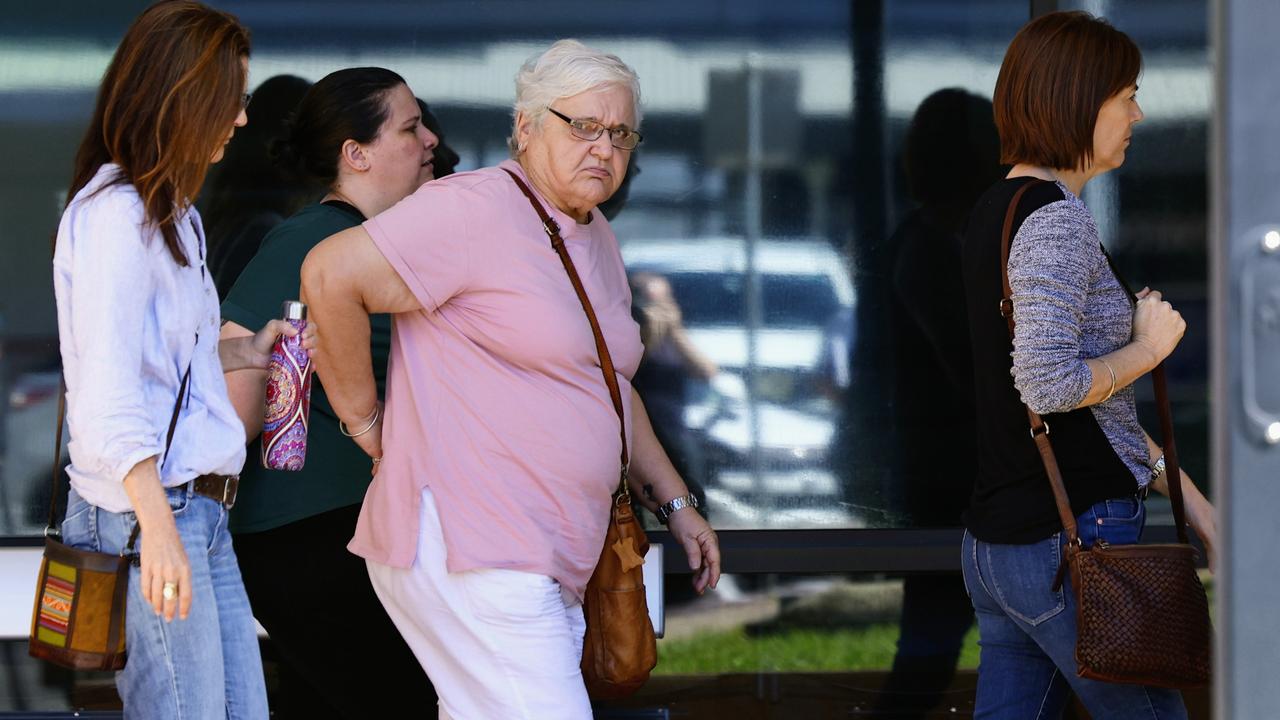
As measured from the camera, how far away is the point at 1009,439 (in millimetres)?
2480

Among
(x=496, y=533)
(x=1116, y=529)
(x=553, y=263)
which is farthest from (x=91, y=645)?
(x=1116, y=529)

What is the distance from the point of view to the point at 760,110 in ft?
12.7

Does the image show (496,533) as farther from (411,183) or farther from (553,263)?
(411,183)

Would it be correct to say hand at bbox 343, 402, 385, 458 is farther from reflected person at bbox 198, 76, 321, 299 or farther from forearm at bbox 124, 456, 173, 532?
reflected person at bbox 198, 76, 321, 299

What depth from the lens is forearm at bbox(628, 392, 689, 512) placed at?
2926 mm

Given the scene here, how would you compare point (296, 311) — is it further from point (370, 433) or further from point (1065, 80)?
point (1065, 80)

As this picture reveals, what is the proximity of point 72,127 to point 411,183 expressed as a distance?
1.28m

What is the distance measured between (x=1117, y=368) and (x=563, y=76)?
3.50 feet

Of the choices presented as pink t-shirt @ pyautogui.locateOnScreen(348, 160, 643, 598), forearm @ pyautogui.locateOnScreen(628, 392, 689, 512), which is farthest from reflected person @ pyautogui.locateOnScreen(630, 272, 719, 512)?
pink t-shirt @ pyautogui.locateOnScreen(348, 160, 643, 598)

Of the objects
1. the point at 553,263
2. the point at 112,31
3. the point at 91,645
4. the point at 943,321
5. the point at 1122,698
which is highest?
the point at 112,31

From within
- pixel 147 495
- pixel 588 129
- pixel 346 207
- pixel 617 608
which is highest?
pixel 588 129

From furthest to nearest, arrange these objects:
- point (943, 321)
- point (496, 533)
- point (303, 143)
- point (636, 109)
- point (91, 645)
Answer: point (943, 321) → point (303, 143) → point (636, 109) → point (496, 533) → point (91, 645)

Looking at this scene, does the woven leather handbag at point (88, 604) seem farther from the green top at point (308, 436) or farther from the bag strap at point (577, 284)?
the bag strap at point (577, 284)

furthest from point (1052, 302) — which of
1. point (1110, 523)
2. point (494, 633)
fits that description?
point (494, 633)
